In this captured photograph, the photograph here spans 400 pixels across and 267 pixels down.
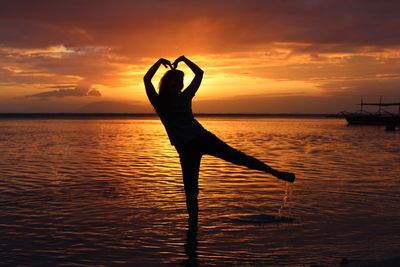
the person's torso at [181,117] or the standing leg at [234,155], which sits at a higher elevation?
the person's torso at [181,117]

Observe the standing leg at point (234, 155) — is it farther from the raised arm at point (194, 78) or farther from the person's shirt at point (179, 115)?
the raised arm at point (194, 78)

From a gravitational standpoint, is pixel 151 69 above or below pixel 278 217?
above

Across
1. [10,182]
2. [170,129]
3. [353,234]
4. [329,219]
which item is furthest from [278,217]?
[10,182]

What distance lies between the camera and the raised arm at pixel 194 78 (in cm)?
653

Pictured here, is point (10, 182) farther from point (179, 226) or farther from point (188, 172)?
point (188, 172)

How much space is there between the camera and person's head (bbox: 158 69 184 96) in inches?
253

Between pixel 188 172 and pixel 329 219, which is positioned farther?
pixel 329 219

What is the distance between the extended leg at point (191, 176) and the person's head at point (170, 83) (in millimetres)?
924

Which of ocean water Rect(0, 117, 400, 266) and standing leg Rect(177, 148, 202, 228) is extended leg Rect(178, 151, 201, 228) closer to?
standing leg Rect(177, 148, 202, 228)

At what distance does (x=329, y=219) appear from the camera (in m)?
8.38

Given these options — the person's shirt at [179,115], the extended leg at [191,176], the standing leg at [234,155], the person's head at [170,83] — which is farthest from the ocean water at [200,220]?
the person's head at [170,83]

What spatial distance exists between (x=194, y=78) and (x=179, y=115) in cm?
66

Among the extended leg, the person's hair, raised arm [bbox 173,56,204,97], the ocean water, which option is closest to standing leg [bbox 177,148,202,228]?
the extended leg

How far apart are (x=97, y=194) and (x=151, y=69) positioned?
17.7 feet
